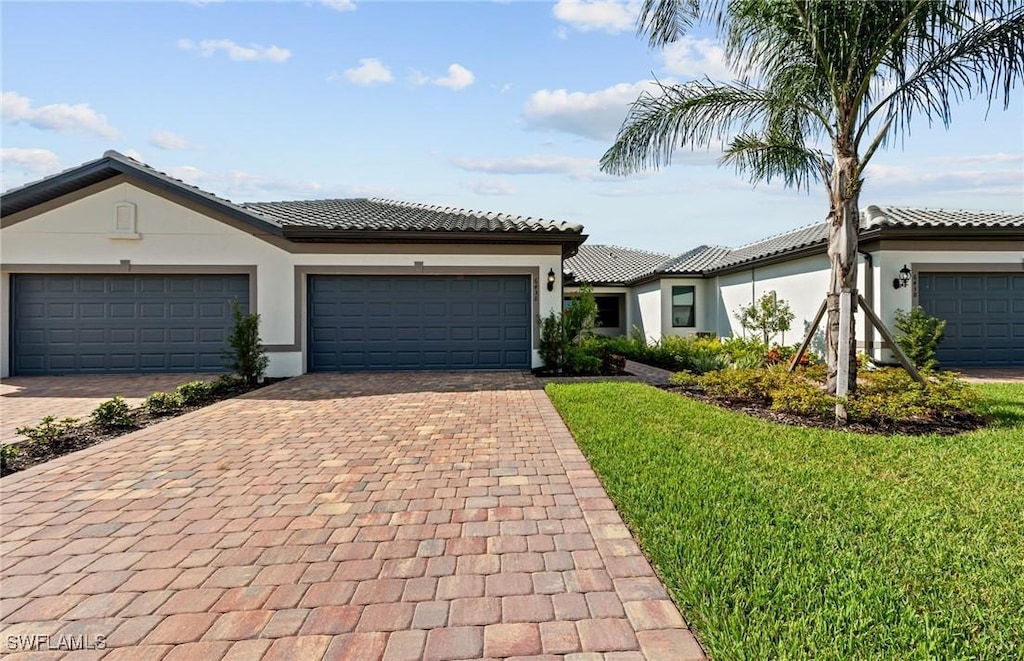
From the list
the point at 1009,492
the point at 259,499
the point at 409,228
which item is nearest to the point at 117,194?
the point at 409,228

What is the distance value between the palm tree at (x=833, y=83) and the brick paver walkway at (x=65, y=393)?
31.7 ft

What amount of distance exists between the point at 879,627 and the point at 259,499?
13.4ft

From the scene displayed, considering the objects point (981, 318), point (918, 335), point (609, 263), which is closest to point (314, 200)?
point (609, 263)

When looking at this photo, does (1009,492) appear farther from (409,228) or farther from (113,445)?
(409,228)

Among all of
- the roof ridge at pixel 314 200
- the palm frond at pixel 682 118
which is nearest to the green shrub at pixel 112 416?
the palm frond at pixel 682 118

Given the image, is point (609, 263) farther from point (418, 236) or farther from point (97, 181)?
point (97, 181)

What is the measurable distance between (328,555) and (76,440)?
4.82 meters

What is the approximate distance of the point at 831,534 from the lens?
3039 millimetres

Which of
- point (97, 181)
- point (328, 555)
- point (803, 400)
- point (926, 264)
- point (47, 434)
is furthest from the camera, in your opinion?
point (926, 264)

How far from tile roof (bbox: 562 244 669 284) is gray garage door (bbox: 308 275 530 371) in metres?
8.04

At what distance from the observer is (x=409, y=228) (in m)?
10.9

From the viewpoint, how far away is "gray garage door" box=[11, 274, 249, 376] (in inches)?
424

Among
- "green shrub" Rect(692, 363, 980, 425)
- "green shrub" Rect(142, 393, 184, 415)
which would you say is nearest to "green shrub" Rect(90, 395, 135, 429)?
"green shrub" Rect(142, 393, 184, 415)

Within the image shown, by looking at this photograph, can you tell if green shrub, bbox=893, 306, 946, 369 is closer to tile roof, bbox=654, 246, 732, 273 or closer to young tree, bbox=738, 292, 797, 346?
Answer: young tree, bbox=738, 292, 797, 346
